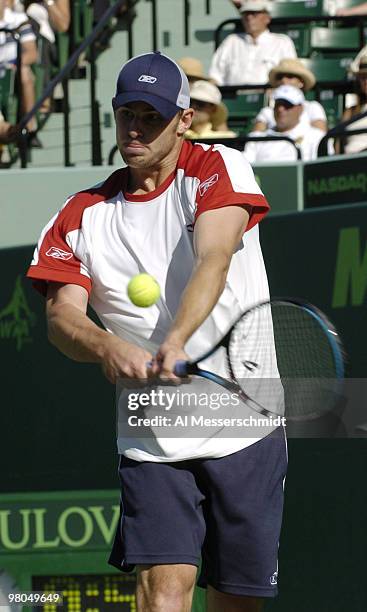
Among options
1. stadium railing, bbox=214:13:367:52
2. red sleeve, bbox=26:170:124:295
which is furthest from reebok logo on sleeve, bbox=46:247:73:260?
stadium railing, bbox=214:13:367:52

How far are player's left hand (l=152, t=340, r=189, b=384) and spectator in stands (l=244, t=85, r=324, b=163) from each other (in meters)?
4.90

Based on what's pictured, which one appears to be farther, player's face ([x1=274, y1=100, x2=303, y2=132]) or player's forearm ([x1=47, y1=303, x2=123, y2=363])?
player's face ([x1=274, y1=100, x2=303, y2=132])

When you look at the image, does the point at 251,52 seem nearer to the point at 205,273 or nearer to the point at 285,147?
the point at 285,147

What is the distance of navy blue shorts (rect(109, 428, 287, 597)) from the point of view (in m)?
3.92

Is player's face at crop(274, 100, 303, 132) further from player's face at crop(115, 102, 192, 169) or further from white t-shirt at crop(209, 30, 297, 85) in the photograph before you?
player's face at crop(115, 102, 192, 169)

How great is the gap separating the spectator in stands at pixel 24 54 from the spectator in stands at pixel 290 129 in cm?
238

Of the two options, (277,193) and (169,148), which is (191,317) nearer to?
(169,148)

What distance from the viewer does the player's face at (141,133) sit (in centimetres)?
386

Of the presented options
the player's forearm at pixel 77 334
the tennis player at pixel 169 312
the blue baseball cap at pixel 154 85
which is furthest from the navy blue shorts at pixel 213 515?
the blue baseball cap at pixel 154 85

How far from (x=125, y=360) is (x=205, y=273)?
34 cm

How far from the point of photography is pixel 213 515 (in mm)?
4023

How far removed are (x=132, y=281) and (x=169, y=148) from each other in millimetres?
463

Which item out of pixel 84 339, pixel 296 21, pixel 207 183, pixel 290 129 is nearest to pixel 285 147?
pixel 290 129

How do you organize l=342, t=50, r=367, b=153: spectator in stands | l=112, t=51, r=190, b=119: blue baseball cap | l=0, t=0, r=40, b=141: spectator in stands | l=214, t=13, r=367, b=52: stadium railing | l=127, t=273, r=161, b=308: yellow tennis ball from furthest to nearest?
1. l=0, t=0, r=40, b=141: spectator in stands
2. l=214, t=13, r=367, b=52: stadium railing
3. l=342, t=50, r=367, b=153: spectator in stands
4. l=112, t=51, r=190, b=119: blue baseball cap
5. l=127, t=273, r=161, b=308: yellow tennis ball
